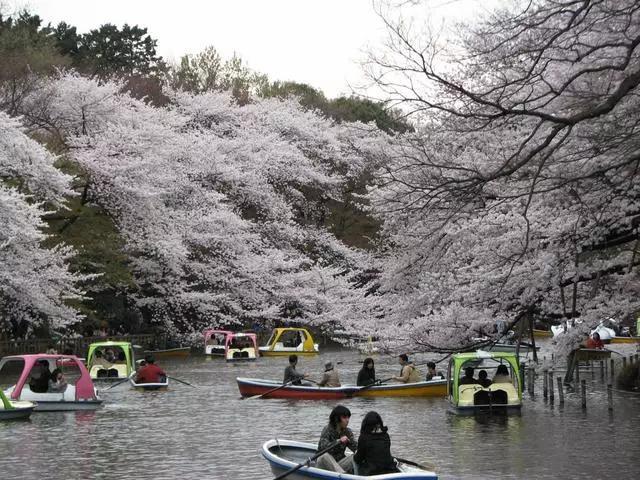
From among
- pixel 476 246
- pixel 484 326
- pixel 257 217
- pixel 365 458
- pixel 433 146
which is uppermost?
pixel 257 217

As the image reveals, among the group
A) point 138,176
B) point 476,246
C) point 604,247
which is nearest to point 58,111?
point 138,176

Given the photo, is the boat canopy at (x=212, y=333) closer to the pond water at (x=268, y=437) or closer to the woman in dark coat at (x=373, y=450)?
the pond water at (x=268, y=437)

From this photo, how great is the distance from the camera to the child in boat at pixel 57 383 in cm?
2928

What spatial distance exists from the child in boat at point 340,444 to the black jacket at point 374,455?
33 centimetres

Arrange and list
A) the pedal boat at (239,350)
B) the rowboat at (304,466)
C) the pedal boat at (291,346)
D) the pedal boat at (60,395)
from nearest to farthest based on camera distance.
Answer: the rowboat at (304,466) → the pedal boat at (60,395) → the pedal boat at (239,350) → the pedal boat at (291,346)

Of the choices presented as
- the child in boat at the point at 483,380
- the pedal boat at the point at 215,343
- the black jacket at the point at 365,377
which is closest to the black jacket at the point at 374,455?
the child in boat at the point at 483,380

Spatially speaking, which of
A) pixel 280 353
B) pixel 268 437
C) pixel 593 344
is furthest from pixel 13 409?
pixel 280 353

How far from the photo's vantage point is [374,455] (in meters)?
15.2

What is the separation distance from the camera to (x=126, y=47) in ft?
313

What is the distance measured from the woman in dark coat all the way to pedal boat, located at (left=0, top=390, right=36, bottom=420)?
13631 millimetres

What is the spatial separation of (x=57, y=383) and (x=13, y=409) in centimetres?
316

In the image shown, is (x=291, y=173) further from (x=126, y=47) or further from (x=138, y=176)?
(x=126, y=47)

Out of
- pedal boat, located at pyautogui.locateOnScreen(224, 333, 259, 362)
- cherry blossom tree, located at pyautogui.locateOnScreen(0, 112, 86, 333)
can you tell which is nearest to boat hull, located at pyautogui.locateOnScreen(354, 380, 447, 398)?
cherry blossom tree, located at pyautogui.locateOnScreen(0, 112, 86, 333)

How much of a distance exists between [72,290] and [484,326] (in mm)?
21150
